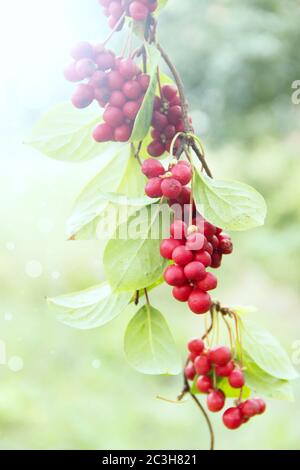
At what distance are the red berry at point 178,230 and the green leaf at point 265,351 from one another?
0.12m

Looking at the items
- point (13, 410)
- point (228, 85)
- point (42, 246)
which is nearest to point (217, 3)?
point (228, 85)

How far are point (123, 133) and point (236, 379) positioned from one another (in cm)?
16

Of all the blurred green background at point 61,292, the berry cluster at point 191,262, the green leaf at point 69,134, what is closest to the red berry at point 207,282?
the berry cluster at point 191,262

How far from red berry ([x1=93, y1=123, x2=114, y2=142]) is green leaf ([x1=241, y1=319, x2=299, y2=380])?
5.4 inches

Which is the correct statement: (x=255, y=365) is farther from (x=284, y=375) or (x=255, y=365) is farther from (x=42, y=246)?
(x=42, y=246)

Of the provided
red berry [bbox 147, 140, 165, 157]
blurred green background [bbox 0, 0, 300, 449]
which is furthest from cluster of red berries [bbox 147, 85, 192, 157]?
blurred green background [bbox 0, 0, 300, 449]

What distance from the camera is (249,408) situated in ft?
1.21

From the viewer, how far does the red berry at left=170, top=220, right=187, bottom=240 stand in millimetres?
253

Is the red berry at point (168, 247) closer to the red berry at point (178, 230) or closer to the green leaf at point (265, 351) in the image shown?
the red berry at point (178, 230)

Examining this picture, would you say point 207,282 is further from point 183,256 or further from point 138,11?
point 138,11

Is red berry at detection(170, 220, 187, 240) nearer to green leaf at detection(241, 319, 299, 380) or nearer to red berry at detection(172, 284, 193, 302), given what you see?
red berry at detection(172, 284, 193, 302)

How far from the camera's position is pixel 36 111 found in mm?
922

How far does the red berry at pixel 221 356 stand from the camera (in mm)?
353

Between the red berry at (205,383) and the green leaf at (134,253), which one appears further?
the red berry at (205,383)
